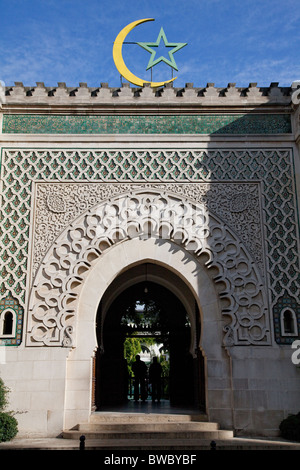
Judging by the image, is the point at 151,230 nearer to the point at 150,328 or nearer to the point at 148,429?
the point at 148,429

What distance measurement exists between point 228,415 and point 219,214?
8.82 ft

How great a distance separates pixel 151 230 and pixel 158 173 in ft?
2.83

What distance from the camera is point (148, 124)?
7.52 m

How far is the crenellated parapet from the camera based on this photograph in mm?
7477

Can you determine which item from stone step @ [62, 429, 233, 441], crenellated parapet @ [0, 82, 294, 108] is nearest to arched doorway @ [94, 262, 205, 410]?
stone step @ [62, 429, 233, 441]

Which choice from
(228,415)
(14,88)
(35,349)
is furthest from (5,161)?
(228,415)

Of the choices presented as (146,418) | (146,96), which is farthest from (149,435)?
(146,96)

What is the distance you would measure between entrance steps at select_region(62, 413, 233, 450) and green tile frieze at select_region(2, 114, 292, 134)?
158 inches

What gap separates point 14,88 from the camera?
7531 mm

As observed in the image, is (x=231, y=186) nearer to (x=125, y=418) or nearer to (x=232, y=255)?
(x=232, y=255)

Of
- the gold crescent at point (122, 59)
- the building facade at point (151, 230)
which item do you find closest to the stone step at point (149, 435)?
the building facade at point (151, 230)

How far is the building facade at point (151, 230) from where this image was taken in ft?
21.2

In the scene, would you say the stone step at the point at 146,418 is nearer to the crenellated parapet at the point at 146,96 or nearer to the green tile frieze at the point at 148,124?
the green tile frieze at the point at 148,124

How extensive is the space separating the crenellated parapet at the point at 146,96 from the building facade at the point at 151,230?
0.07 feet
